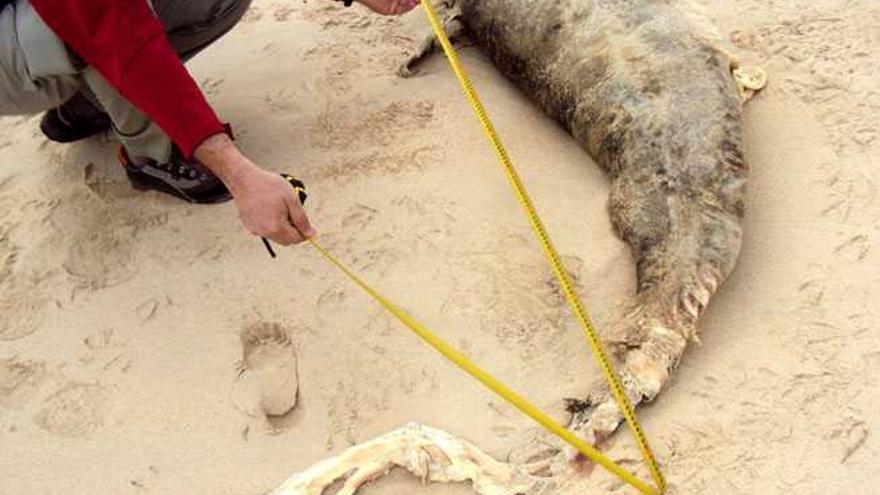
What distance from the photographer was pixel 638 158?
94.0 inches

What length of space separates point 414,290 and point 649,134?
2.46ft

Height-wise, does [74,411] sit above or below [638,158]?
below

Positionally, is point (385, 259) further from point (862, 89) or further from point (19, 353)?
point (862, 89)

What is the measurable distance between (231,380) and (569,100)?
1.25 meters

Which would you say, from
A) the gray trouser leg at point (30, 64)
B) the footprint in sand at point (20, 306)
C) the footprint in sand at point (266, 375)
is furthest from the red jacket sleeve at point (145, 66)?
the footprint in sand at point (20, 306)

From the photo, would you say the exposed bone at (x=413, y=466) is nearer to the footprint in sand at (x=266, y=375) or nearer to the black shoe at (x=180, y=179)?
the footprint in sand at (x=266, y=375)

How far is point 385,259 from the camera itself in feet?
8.08

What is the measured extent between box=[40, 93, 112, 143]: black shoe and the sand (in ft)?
0.27

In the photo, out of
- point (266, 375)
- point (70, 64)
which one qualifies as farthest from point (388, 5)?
point (266, 375)

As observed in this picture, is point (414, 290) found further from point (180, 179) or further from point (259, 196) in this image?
point (180, 179)

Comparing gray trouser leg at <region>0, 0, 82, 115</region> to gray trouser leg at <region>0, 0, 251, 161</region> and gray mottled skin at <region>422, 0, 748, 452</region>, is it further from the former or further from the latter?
→ gray mottled skin at <region>422, 0, 748, 452</region>

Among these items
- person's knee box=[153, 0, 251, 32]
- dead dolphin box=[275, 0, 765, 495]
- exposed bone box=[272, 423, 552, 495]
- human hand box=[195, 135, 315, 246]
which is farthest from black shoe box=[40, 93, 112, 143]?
exposed bone box=[272, 423, 552, 495]

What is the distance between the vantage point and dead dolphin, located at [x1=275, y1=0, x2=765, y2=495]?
196 cm

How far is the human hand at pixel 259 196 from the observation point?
183cm
